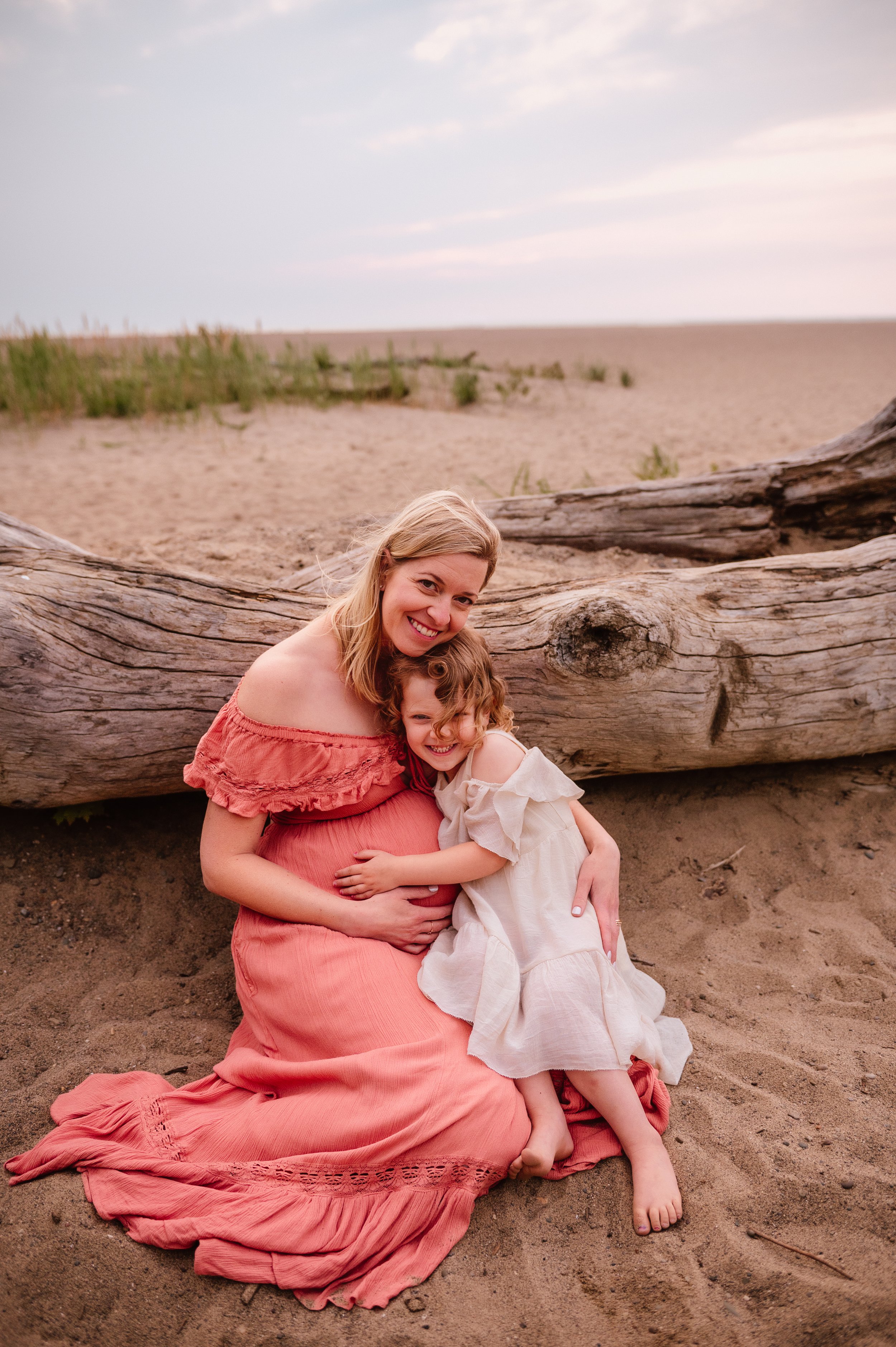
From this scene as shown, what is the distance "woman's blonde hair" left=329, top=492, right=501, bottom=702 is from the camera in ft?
7.43

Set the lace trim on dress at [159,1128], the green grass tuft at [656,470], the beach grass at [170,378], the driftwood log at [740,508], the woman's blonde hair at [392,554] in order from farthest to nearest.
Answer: the beach grass at [170,378], the green grass tuft at [656,470], the driftwood log at [740,508], the woman's blonde hair at [392,554], the lace trim on dress at [159,1128]

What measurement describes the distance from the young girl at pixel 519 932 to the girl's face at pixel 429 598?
0.07 m

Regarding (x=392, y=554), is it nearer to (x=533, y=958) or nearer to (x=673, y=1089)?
(x=533, y=958)

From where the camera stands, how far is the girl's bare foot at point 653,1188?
2.00 m

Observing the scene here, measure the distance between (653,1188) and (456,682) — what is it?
1332 millimetres

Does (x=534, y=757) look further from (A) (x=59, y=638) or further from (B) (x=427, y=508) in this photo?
(A) (x=59, y=638)

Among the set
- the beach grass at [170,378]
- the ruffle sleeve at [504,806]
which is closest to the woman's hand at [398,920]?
the ruffle sleeve at [504,806]

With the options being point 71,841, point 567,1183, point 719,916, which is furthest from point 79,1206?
point 719,916

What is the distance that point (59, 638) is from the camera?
274 centimetres

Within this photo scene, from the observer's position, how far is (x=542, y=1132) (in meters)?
2.11

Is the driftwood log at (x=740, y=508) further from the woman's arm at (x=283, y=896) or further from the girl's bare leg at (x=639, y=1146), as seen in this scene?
the girl's bare leg at (x=639, y=1146)

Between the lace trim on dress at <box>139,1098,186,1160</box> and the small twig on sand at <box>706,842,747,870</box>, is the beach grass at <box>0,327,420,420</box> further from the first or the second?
the lace trim on dress at <box>139,1098,186,1160</box>

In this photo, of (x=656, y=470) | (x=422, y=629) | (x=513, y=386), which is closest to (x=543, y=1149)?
(x=422, y=629)

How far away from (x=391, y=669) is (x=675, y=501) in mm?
2776
